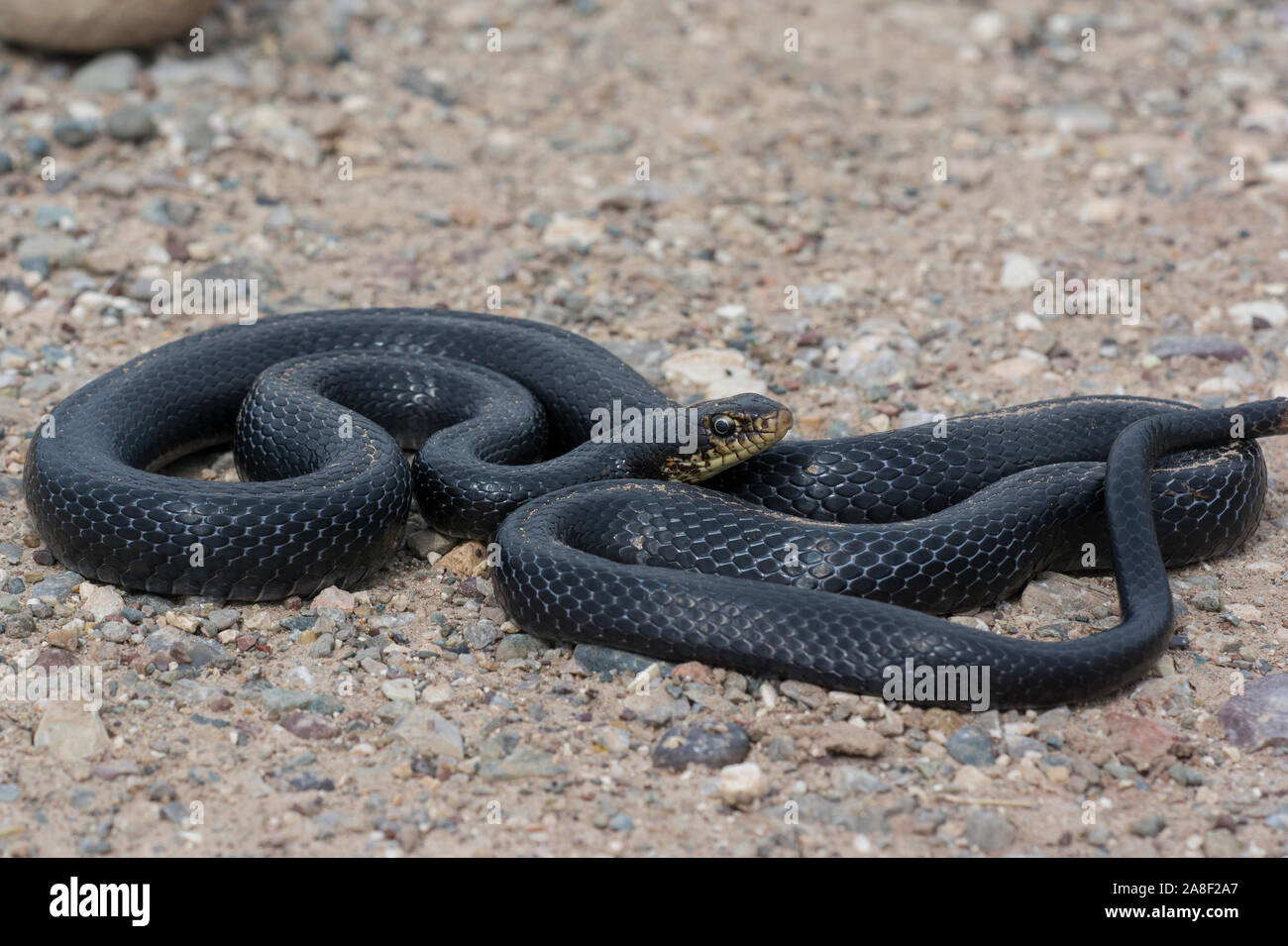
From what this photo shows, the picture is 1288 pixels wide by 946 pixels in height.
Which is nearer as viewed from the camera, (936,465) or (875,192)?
(936,465)

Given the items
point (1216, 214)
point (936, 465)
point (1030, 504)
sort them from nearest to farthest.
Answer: point (1030, 504) < point (936, 465) < point (1216, 214)

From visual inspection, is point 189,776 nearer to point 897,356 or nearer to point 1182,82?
point 897,356

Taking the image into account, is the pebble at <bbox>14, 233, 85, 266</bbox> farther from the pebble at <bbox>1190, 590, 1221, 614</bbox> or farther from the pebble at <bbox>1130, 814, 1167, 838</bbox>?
the pebble at <bbox>1130, 814, 1167, 838</bbox>

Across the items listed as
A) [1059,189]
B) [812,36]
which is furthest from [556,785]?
[812,36]

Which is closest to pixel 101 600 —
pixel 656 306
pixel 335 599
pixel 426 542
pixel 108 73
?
pixel 335 599

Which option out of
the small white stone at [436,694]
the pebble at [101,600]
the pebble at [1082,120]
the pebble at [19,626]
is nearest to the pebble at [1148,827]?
the small white stone at [436,694]

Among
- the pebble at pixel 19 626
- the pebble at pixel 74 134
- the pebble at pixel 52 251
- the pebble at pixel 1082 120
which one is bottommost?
the pebble at pixel 19 626

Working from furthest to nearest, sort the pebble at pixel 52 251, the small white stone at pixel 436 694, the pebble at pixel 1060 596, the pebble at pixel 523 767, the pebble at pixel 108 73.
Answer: the pebble at pixel 108 73, the pebble at pixel 52 251, the pebble at pixel 1060 596, the small white stone at pixel 436 694, the pebble at pixel 523 767

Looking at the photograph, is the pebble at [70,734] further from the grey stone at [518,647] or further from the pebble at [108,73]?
the pebble at [108,73]
